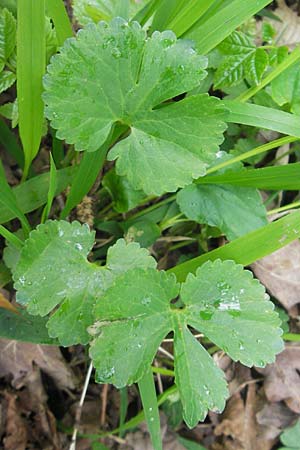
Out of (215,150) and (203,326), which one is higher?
(215,150)

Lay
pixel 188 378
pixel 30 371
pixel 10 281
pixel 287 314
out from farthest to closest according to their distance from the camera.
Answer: pixel 287 314, pixel 30 371, pixel 10 281, pixel 188 378

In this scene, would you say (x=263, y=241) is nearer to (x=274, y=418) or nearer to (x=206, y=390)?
(x=206, y=390)

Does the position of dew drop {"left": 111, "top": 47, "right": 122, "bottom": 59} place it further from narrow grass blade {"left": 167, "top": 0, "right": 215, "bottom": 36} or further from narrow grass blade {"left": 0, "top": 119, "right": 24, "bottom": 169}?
narrow grass blade {"left": 0, "top": 119, "right": 24, "bottom": 169}

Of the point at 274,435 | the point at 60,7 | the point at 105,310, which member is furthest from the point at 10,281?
the point at 274,435

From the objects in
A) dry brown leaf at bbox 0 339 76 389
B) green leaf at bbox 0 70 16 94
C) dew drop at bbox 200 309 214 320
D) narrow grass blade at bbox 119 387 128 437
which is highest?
green leaf at bbox 0 70 16 94

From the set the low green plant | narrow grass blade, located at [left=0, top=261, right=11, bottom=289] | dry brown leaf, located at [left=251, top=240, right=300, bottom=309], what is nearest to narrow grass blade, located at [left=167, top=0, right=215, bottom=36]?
the low green plant

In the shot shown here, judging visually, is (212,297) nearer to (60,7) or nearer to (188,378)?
(188,378)

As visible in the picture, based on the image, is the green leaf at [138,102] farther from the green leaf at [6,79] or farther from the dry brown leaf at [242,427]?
the dry brown leaf at [242,427]
